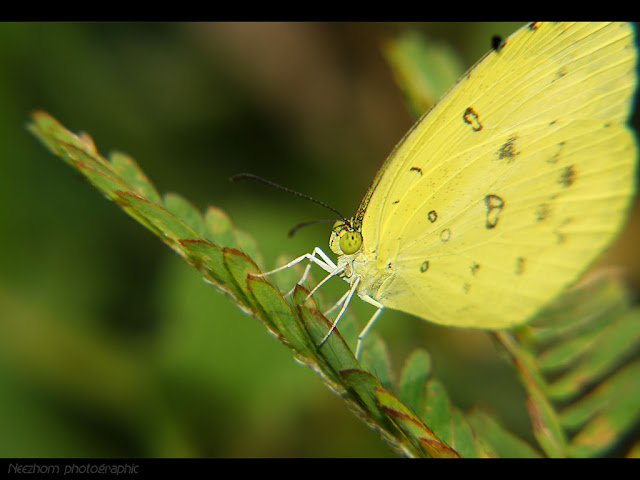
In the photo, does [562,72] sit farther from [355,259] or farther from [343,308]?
[343,308]

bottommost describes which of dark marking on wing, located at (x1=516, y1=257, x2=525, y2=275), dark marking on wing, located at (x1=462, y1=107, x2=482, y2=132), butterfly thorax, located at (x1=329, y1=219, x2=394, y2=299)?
dark marking on wing, located at (x1=516, y1=257, x2=525, y2=275)

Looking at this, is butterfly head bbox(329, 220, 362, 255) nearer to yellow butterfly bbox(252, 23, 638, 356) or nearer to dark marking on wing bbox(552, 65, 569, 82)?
yellow butterfly bbox(252, 23, 638, 356)

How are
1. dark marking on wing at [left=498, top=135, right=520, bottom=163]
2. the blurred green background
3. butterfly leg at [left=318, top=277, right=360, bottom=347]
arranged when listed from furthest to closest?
the blurred green background, dark marking on wing at [left=498, top=135, right=520, bottom=163], butterfly leg at [left=318, top=277, right=360, bottom=347]

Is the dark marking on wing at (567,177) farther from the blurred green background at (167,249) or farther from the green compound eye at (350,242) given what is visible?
the blurred green background at (167,249)

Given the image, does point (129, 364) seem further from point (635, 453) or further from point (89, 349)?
point (635, 453)

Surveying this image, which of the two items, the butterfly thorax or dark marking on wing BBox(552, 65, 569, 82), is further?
the butterfly thorax

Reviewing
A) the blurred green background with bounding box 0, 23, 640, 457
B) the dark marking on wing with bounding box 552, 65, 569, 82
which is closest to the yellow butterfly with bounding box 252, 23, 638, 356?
the dark marking on wing with bounding box 552, 65, 569, 82
